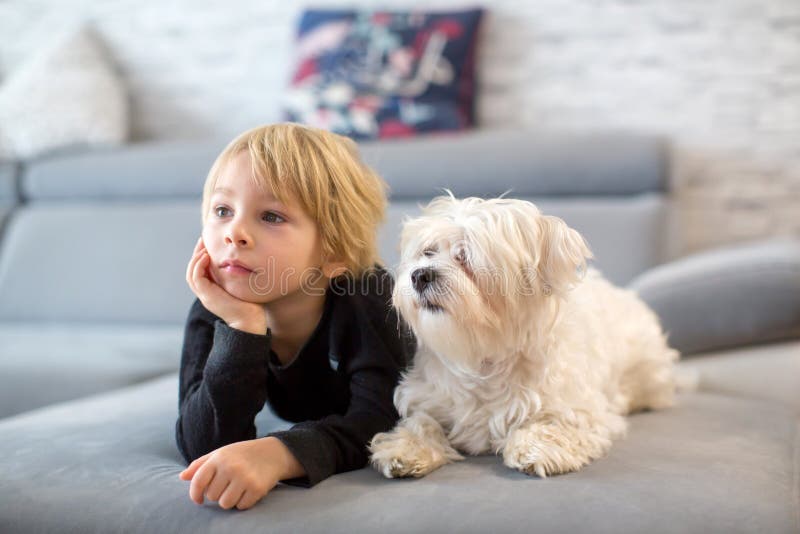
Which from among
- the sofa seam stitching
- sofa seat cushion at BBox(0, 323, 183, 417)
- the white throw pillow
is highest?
the white throw pillow

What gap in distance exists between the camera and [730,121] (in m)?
2.56

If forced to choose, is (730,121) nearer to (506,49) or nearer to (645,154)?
(645,154)

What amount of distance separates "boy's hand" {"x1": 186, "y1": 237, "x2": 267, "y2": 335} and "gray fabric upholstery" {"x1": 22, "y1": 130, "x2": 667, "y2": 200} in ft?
3.72

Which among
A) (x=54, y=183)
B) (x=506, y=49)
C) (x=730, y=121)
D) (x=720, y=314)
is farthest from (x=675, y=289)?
(x=54, y=183)

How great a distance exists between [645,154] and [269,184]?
141cm

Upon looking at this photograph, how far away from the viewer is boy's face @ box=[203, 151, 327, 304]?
1.22m

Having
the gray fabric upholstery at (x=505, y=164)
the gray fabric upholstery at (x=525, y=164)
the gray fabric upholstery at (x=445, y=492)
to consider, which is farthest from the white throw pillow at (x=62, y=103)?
the gray fabric upholstery at (x=445, y=492)

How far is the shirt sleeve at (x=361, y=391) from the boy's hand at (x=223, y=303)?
157mm

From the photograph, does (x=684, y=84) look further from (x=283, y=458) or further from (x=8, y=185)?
(x=8, y=185)

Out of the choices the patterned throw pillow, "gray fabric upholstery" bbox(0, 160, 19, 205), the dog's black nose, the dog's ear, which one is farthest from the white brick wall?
the dog's black nose

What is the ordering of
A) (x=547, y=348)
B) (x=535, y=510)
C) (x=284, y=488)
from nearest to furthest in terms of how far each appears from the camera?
(x=535, y=510) < (x=284, y=488) < (x=547, y=348)

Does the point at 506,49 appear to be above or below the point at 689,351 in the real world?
above

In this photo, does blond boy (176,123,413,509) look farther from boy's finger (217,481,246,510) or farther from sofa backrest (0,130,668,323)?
sofa backrest (0,130,668,323)

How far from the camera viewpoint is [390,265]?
2.16 meters
